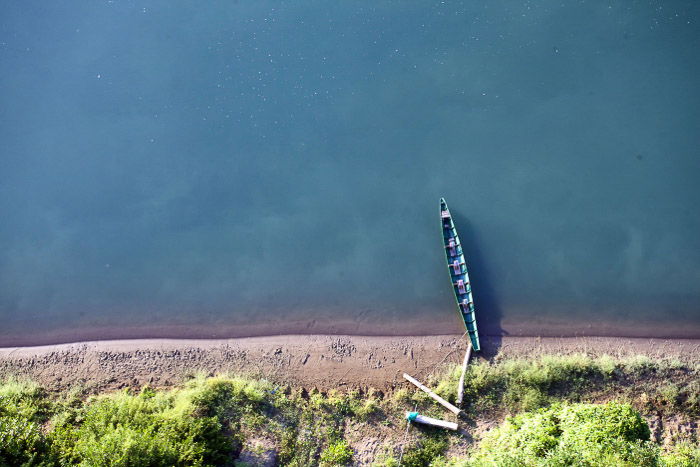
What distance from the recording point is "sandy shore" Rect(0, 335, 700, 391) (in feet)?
42.5

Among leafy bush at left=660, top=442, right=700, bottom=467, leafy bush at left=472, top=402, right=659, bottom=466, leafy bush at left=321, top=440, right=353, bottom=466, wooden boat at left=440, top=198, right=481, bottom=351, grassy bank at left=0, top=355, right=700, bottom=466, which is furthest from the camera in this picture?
wooden boat at left=440, top=198, right=481, bottom=351

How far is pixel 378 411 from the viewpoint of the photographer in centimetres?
1262

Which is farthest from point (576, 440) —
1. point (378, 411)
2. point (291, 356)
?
point (291, 356)

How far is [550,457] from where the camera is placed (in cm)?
1037

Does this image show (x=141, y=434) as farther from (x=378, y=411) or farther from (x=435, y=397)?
(x=435, y=397)

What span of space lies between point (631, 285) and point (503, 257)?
3115 millimetres

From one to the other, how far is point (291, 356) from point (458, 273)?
14.6 feet

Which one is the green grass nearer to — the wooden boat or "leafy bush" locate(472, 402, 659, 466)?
"leafy bush" locate(472, 402, 659, 466)

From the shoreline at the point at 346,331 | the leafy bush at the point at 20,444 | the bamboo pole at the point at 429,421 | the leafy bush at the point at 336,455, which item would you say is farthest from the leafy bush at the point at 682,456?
the leafy bush at the point at 20,444

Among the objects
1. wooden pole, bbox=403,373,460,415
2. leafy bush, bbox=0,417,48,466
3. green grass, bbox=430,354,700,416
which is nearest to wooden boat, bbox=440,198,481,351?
green grass, bbox=430,354,700,416

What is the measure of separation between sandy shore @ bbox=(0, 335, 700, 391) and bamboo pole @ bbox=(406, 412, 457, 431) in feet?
2.70

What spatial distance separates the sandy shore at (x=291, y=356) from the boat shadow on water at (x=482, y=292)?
8cm

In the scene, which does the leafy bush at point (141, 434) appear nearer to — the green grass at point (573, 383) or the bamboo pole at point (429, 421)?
the bamboo pole at point (429, 421)

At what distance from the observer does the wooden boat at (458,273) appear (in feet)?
42.5
